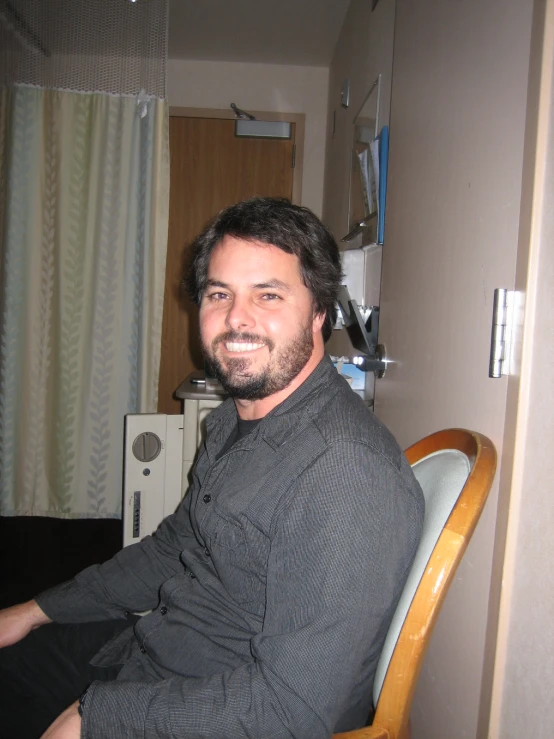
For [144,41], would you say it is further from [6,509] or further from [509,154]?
[6,509]

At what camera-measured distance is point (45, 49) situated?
7.20 feet

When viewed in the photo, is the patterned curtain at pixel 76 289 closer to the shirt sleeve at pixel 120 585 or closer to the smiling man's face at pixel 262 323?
the shirt sleeve at pixel 120 585

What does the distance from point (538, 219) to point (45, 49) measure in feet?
7.87

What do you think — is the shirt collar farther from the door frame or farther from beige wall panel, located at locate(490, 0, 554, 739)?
the door frame

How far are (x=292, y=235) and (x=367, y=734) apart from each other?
727 mm

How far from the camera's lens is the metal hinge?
2.08 feet

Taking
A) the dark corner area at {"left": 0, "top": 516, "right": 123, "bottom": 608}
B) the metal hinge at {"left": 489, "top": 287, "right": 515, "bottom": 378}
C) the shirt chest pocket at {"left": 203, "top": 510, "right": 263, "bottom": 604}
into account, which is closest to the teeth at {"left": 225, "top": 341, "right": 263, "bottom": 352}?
the shirt chest pocket at {"left": 203, "top": 510, "right": 263, "bottom": 604}

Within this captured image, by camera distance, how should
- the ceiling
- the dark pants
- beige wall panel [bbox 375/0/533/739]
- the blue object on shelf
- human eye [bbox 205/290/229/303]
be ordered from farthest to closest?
the ceiling, the blue object on shelf, human eye [bbox 205/290/229/303], the dark pants, beige wall panel [bbox 375/0/533/739]

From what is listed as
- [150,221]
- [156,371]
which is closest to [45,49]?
[150,221]

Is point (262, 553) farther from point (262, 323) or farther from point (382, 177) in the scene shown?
point (382, 177)

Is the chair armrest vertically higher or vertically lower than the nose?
lower

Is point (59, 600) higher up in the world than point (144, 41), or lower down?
lower down

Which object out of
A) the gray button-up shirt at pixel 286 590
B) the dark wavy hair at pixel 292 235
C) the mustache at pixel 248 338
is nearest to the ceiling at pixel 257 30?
the dark wavy hair at pixel 292 235

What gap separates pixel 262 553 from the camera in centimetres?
68
